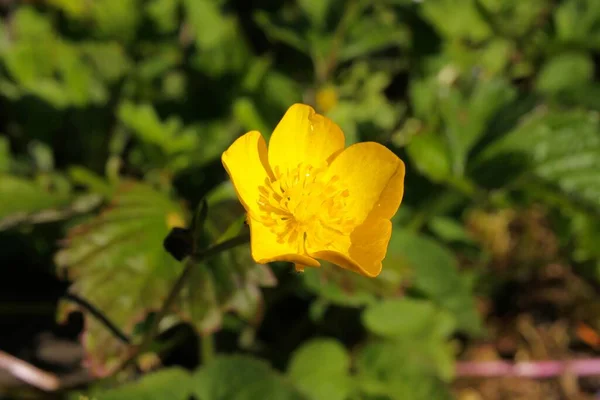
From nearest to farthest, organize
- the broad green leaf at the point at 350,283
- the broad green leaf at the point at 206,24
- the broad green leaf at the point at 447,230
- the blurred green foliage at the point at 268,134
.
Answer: the blurred green foliage at the point at 268,134, the broad green leaf at the point at 350,283, the broad green leaf at the point at 206,24, the broad green leaf at the point at 447,230

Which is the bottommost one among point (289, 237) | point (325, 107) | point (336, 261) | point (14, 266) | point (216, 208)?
point (14, 266)

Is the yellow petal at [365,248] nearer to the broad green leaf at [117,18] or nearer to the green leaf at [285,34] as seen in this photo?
the green leaf at [285,34]

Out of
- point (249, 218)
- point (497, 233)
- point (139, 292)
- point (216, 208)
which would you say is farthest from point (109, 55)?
point (497, 233)

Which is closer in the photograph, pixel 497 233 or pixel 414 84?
pixel 414 84

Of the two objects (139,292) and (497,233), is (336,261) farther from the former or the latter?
(497,233)

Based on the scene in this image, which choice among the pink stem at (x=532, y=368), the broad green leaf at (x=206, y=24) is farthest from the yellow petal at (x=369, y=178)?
the pink stem at (x=532, y=368)

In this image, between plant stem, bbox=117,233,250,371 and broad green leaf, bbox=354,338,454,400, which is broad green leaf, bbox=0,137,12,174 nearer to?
plant stem, bbox=117,233,250,371

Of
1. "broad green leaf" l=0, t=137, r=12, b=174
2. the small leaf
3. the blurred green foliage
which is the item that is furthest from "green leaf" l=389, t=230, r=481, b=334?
"broad green leaf" l=0, t=137, r=12, b=174

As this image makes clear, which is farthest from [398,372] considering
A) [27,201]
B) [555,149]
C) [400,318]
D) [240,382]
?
[27,201]
